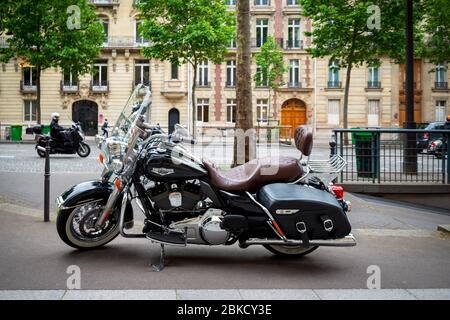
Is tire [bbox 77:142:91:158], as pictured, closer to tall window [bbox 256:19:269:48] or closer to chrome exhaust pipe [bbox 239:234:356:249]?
chrome exhaust pipe [bbox 239:234:356:249]

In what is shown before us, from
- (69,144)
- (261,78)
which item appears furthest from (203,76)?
(69,144)

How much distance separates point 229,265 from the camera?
5.86 m

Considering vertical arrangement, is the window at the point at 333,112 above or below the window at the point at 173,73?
below

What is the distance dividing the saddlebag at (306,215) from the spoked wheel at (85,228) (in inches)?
74.7

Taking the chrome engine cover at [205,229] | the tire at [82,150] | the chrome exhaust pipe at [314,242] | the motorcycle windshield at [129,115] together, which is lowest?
the chrome exhaust pipe at [314,242]

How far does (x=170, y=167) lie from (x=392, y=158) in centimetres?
708

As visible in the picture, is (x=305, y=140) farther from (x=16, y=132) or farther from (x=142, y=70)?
(x=142, y=70)

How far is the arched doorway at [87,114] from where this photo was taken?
4716cm

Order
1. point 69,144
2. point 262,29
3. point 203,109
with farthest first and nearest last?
point 262,29
point 203,109
point 69,144

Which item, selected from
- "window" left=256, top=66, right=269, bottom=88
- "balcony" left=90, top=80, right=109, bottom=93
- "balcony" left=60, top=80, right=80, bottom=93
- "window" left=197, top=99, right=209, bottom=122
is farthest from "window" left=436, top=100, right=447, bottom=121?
"balcony" left=60, top=80, right=80, bottom=93

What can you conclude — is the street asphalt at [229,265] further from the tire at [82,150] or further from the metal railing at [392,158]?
the tire at [82,150]

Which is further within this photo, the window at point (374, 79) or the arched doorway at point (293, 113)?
the arched doorway at point (293, 113)

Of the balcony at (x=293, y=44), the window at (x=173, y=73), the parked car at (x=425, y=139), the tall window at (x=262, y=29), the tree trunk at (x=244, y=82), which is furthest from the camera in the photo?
the tall window at (x=262, y=29)

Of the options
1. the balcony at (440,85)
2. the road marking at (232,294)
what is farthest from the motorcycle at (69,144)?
the balcony at (440,85)
